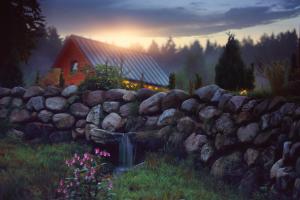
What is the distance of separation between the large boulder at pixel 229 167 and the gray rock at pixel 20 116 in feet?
22.3

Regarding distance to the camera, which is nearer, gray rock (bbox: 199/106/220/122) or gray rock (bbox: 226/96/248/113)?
gray rock (bbox: 226/96/248/113)

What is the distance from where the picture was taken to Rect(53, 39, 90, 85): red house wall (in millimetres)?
26500

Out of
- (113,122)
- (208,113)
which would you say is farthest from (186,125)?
(113,122)

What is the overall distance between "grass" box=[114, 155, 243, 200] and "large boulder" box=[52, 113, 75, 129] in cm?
390

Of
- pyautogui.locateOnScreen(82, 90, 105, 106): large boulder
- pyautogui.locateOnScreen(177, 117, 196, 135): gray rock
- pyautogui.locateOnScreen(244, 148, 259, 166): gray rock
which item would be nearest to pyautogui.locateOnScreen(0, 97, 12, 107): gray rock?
pyautogui.locateOnScreen(82, 90, 105, 106): large boulder

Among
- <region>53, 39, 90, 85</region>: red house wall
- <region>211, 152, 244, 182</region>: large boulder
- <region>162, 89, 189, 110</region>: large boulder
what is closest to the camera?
<region>211, 152, 244, 182</region>: large boulder

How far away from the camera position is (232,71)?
14.3 metres

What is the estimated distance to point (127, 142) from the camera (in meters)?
11.3

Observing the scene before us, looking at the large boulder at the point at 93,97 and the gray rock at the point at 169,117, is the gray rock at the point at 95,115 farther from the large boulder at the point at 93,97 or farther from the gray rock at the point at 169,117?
the gray rock at the point at 169,117

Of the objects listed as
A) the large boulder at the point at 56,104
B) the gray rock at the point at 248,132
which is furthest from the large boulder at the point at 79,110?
the gray rock at the point at 248,132

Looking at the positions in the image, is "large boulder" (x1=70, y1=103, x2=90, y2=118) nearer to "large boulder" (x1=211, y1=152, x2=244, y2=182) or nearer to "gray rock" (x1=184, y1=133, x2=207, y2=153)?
"gray rock" (x1=184, y1=133, x2=207, y2=153)

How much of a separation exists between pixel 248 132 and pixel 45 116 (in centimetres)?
686

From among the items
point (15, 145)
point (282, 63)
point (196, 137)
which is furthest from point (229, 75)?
point (15, 145)

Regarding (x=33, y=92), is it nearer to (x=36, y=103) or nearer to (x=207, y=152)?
(x=36, y=103)
